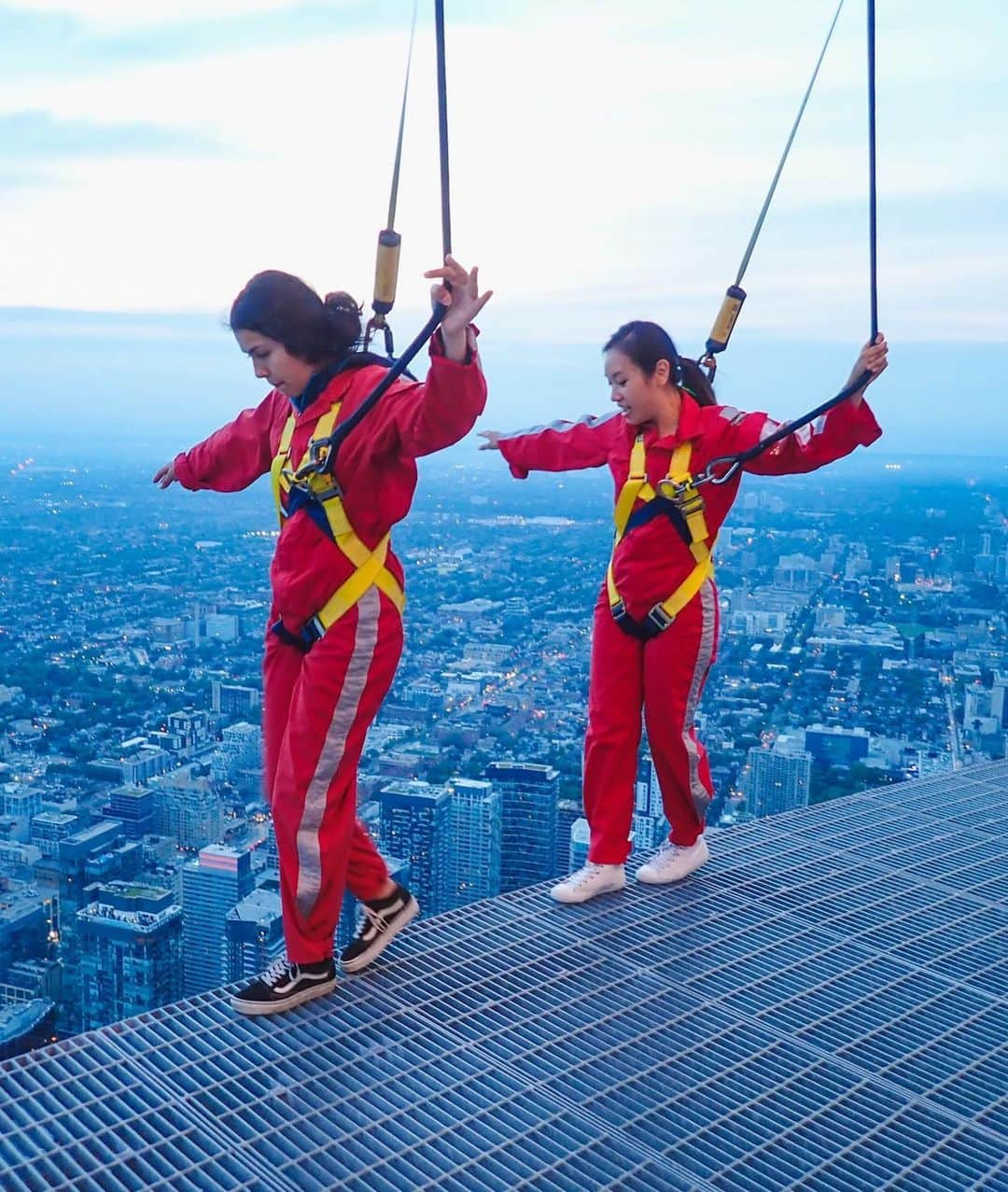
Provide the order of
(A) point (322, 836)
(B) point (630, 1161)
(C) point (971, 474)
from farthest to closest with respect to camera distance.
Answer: (C) point (971, 474) < (A) point (322, 836) < (B) point (630, 1161)

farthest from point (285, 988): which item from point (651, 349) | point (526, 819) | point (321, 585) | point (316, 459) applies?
point (526, 819)

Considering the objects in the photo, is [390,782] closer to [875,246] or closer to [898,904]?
[898,904]

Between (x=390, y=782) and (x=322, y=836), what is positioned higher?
(x=322, y=836)

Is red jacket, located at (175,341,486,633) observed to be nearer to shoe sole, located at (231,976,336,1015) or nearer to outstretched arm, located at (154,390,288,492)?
outstretched arm, located at (154,390,288,492)

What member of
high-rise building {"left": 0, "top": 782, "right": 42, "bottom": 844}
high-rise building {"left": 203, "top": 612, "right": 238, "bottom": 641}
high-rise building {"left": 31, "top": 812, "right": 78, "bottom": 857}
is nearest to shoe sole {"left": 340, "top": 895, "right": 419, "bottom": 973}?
high-rise building {"left": 31, "top": 812, "right": 78, "bottom": 857}

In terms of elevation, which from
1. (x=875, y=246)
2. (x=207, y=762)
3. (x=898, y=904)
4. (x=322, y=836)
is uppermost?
(x=875, y=246)

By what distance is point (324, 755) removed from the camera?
2.42 metres

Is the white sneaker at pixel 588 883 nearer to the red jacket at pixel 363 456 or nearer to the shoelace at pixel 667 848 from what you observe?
the shoelace at pixel 667 848

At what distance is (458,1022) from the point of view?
101 inches

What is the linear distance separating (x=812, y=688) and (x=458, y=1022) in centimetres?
514

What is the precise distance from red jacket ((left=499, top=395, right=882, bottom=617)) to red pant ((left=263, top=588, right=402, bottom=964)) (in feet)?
2.50

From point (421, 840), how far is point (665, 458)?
2.10m

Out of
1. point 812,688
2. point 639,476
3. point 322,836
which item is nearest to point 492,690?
point 812,688

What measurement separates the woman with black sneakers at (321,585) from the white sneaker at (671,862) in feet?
3.69
